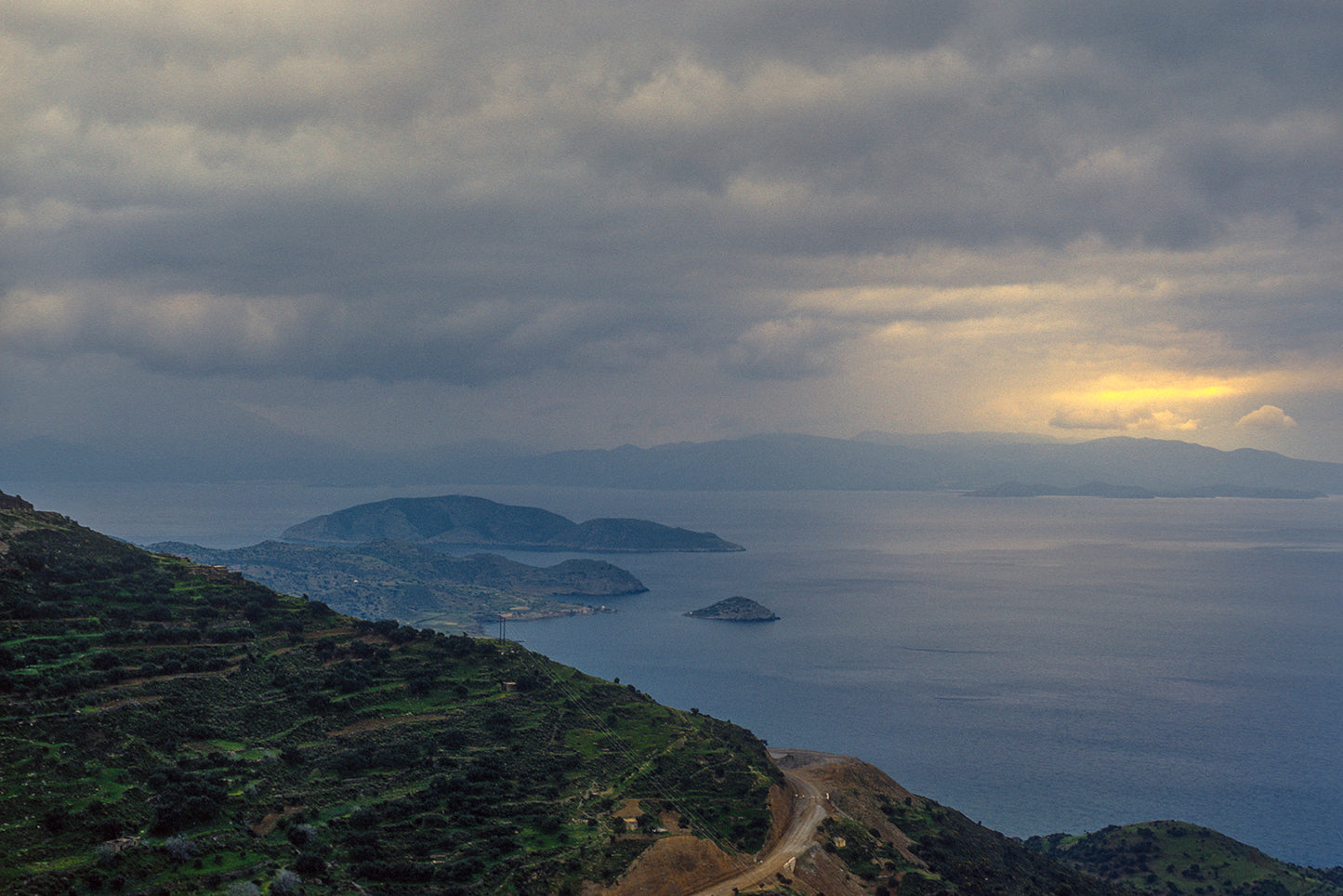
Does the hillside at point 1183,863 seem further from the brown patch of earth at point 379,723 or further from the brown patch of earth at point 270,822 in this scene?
the brown patch of earth at point 270,822

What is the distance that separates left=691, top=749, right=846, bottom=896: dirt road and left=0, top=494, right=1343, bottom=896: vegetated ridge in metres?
0.42

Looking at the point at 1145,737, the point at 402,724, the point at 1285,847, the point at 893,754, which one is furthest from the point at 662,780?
the point at 1145,737

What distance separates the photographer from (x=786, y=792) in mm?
65562

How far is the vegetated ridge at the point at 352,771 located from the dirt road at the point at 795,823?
0.42 metres

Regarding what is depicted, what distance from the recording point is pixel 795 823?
6131 cm

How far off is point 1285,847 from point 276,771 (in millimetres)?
106373

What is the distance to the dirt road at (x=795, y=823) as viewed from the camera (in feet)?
166

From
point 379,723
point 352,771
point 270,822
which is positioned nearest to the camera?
point 270,822

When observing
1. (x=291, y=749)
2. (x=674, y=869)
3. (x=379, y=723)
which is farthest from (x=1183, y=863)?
(x=291, y=749)

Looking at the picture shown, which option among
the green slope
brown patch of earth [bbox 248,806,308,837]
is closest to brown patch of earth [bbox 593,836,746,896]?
the green slope

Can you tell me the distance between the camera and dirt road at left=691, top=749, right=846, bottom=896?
166ft

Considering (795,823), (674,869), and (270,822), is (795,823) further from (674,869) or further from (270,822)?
(270,822)

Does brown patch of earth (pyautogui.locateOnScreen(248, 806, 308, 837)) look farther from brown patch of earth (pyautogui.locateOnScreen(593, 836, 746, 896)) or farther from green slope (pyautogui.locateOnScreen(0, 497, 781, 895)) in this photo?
brown patch of earth (pyautogui.locateOnScreen(593, 836, 746, 896))

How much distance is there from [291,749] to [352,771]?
3.98 metres
